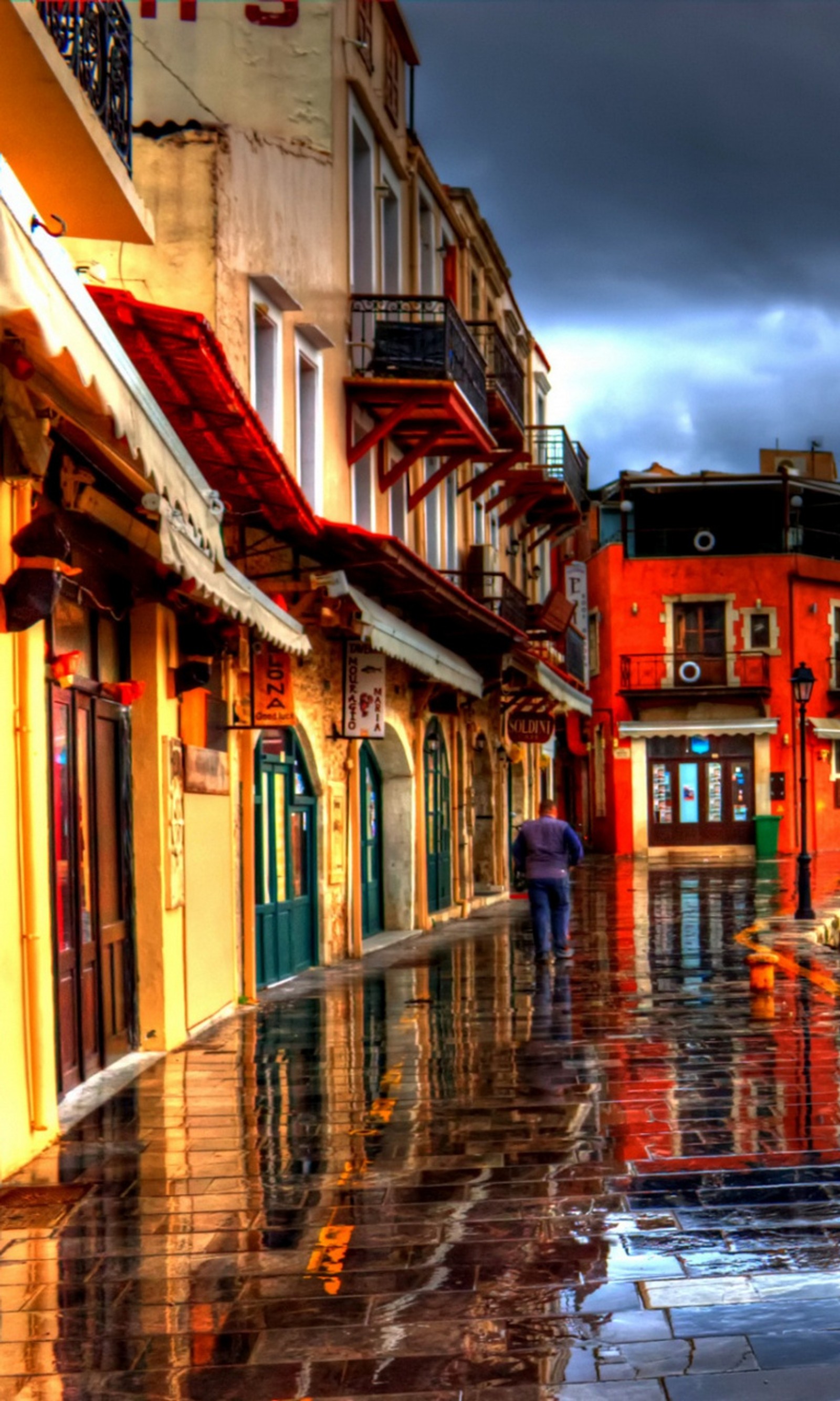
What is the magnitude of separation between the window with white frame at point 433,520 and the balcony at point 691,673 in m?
23.0

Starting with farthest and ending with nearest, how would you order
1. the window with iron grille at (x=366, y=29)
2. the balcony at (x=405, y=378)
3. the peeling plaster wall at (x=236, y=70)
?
1. the balcony at (x=405, y=378)
2. the window with iron grille at (x=366, y=29)
3. the peeling plaster wall at (x=236, y=70)

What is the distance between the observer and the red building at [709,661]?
Answer: 46594mm

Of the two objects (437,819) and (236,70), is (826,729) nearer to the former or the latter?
(437,819)

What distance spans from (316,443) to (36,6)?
9332 mm

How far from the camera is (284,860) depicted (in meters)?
16.2

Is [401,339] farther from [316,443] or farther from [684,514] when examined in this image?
[684,514]

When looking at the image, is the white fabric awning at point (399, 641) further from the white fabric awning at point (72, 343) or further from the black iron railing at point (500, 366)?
the white fabric awning at point (72, 343)

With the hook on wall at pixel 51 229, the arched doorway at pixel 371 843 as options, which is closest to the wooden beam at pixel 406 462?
the arched doorway at pixel 371 843

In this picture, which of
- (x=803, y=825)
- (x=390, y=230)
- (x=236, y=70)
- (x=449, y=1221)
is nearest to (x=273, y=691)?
(x=236, y=70)

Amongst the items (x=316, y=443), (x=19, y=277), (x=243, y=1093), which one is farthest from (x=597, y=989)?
(x=19, y=277)

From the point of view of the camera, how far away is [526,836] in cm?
1645

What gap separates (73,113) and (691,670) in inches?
1558

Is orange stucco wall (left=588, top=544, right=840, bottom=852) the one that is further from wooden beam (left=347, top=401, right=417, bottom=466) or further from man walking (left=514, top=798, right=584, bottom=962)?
man walking (left=514, top=798, right=584, bottom=962)

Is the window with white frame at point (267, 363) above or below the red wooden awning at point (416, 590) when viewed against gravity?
above
